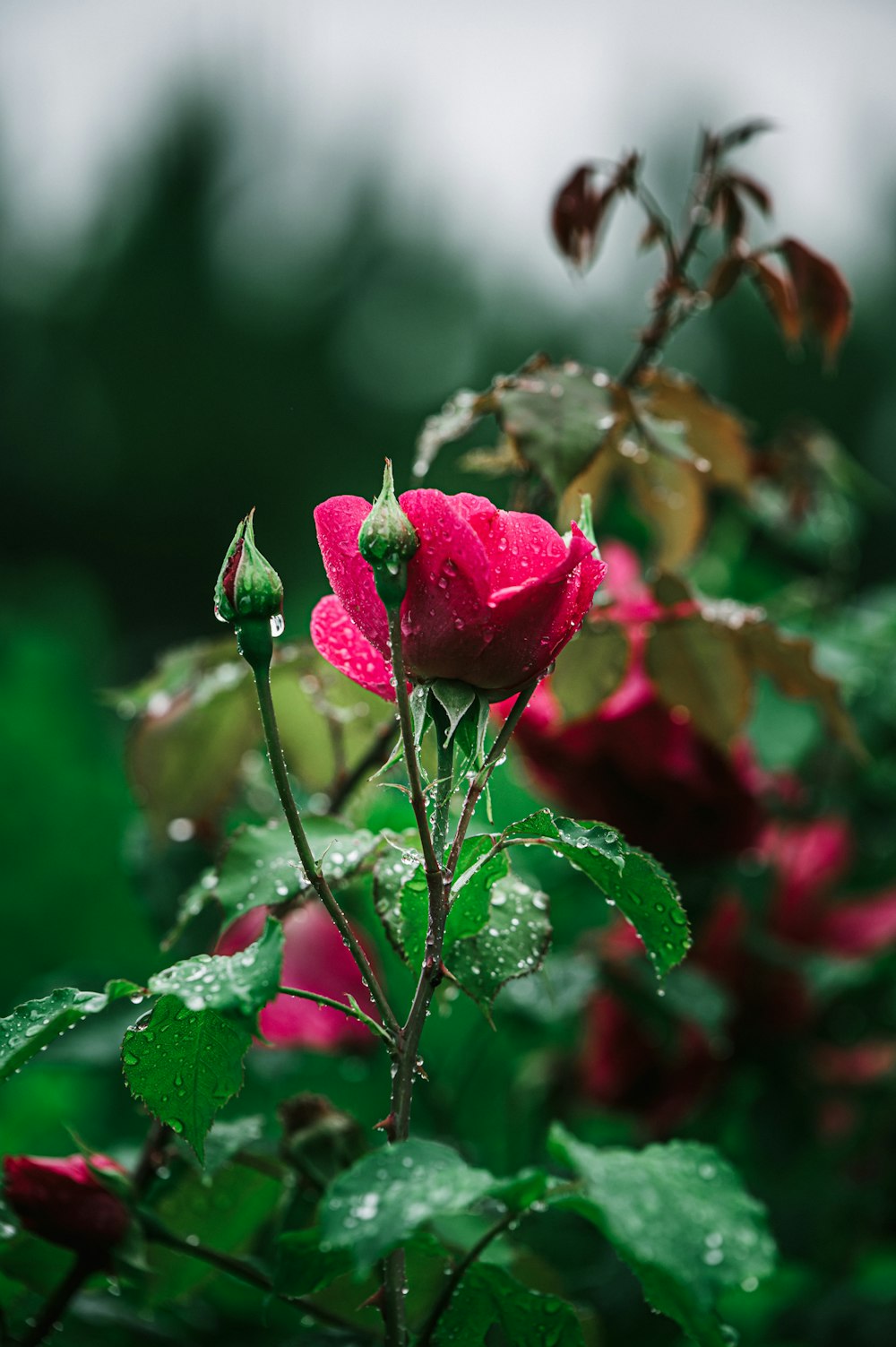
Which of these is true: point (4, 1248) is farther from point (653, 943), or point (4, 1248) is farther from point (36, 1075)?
point (36, 1075)

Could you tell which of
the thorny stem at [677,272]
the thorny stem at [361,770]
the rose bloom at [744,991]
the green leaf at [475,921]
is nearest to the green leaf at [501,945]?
the green leaf at [475,921]

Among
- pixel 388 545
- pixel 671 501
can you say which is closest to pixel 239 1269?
pixel 388 545

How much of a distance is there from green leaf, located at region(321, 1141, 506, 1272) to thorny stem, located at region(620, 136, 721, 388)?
0.32 m

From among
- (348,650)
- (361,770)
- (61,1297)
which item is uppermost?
(348,650)

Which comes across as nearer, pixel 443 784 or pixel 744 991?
pixel 443 784

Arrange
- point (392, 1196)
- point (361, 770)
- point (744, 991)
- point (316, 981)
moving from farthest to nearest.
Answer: point (744, 991)
point (316, 981)
point (361, 770)
point (392, 1196)

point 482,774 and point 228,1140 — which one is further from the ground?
point 482,774

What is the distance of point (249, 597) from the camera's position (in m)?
0.25

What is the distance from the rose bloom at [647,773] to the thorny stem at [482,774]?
25cm

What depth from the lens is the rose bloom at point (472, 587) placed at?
0.26 metres

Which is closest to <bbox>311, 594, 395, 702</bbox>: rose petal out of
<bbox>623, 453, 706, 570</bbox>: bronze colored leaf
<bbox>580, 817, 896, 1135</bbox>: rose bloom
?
<bbox>623, 453, 706, 570</bbox>: bronze colored leaf

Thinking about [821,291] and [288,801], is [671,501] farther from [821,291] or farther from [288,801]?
[288,801]

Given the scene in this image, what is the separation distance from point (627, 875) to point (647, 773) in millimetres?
302

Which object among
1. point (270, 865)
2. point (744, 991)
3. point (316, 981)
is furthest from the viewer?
point (744, 991)
